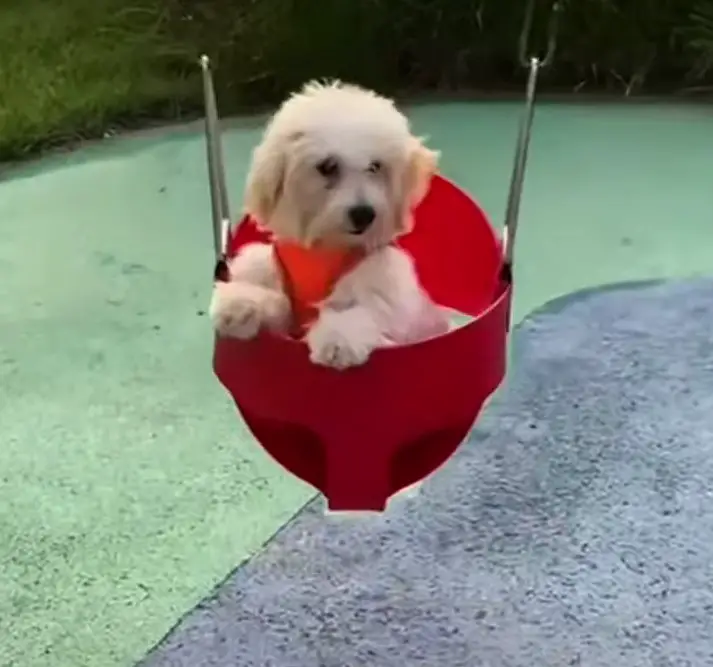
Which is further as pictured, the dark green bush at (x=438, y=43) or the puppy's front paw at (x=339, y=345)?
the dark green bush at (x=438, y=43)

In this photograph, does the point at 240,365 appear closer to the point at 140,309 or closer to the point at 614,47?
the point at 140,309

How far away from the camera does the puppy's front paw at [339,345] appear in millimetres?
983

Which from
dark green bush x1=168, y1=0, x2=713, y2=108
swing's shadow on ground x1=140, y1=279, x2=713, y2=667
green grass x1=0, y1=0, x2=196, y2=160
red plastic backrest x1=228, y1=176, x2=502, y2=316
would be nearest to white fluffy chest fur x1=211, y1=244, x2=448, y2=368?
red plastic backrest x1=228, y1=176, x2=502, y2=316

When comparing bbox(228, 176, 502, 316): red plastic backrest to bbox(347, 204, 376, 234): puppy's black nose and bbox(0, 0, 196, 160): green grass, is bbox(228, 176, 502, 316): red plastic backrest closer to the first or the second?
bbox(347, 204, 376, 234): puppy's black nose

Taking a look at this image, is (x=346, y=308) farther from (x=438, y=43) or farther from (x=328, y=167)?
(x=438, y=43)

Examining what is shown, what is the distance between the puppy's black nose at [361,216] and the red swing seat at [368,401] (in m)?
0.11

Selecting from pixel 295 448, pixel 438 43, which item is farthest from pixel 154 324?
pixel 438 43

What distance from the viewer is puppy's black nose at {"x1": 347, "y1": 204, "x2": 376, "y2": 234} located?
105 centimetres

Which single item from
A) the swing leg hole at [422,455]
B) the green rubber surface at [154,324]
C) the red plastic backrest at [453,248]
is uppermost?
the red plastic backrest at [453,248]

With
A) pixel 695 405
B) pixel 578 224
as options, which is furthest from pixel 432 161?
pixel 578 224

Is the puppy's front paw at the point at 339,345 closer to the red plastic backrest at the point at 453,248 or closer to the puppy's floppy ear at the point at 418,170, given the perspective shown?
the puppy's floppy ear at the point at 418,170

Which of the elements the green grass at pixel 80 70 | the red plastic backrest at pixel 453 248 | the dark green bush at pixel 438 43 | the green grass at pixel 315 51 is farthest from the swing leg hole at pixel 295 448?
the dark green bush at pixel 438 43

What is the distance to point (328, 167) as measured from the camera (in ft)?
3.45

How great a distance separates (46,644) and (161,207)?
111cm
